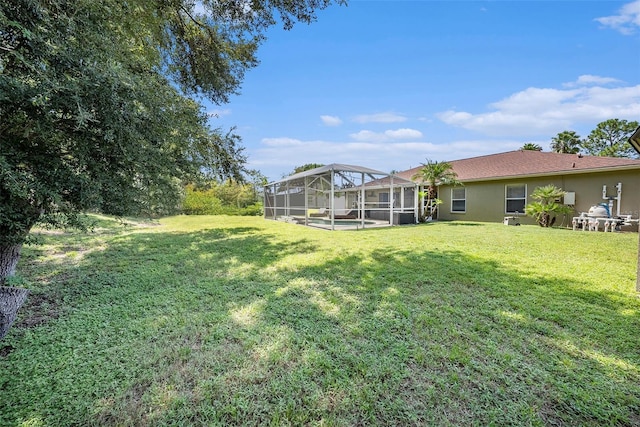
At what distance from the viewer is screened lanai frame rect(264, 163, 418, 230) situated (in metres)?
12.2

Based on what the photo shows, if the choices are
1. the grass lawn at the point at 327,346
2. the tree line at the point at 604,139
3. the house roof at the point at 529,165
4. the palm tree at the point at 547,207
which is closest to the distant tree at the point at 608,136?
the tree line at the point at 604,139

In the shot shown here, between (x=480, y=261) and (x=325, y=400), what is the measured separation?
4839 mm

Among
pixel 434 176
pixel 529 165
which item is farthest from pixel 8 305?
pixel 529 165

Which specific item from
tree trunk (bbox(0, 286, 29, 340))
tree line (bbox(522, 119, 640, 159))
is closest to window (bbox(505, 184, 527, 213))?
tree trunk (bbox(0, 286, 29, 340))

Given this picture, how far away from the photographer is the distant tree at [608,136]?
2847 cm

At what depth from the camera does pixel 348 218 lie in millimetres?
18641

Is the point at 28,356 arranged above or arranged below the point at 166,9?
below

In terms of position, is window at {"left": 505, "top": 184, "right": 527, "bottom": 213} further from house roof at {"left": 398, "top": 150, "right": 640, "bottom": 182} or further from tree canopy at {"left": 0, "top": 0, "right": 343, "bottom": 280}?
tree canopy at {"left": 0, "top": 0, "right": 343, "bottom": 280}

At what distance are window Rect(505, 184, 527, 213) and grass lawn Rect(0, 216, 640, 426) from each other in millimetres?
9439

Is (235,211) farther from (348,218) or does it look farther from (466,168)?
(466,168)

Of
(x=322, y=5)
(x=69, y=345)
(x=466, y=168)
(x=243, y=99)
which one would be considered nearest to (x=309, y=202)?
(x=243, y=99)

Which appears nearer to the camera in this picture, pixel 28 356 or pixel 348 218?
pixel 28 356

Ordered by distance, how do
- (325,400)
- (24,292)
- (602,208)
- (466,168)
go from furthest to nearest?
(466,168) < (602,208) < (24,292) < (325,400)

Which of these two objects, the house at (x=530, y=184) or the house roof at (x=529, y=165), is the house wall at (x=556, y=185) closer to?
A: the house at (x=530, y=184)
